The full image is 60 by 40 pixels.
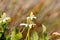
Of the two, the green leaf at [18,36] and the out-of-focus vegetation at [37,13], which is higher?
the out-of-focus vegetation at [37,13]

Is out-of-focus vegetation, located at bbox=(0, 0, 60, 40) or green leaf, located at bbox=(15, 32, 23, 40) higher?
out-of-focus vegetation, located at bbox=(0, 0, 60, 40)

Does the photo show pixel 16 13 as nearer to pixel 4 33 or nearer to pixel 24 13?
pixel 24 13

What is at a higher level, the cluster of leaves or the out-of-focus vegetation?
the out-of-focus vegetation

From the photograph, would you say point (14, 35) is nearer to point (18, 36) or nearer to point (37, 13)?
point (18, 36)

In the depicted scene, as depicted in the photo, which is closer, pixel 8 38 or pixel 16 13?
pixel 8 38

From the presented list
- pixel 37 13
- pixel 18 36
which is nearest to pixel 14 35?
pixel 18 36

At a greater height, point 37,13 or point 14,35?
point 37,13

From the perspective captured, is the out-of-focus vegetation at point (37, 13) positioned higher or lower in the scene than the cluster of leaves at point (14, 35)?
higher

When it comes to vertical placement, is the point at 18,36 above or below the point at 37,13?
below

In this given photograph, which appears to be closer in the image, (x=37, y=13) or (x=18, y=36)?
(x=18, y=36)

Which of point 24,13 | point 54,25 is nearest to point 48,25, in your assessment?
point 54,25

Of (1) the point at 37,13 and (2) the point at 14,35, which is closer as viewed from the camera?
(2) the point at 14,35
